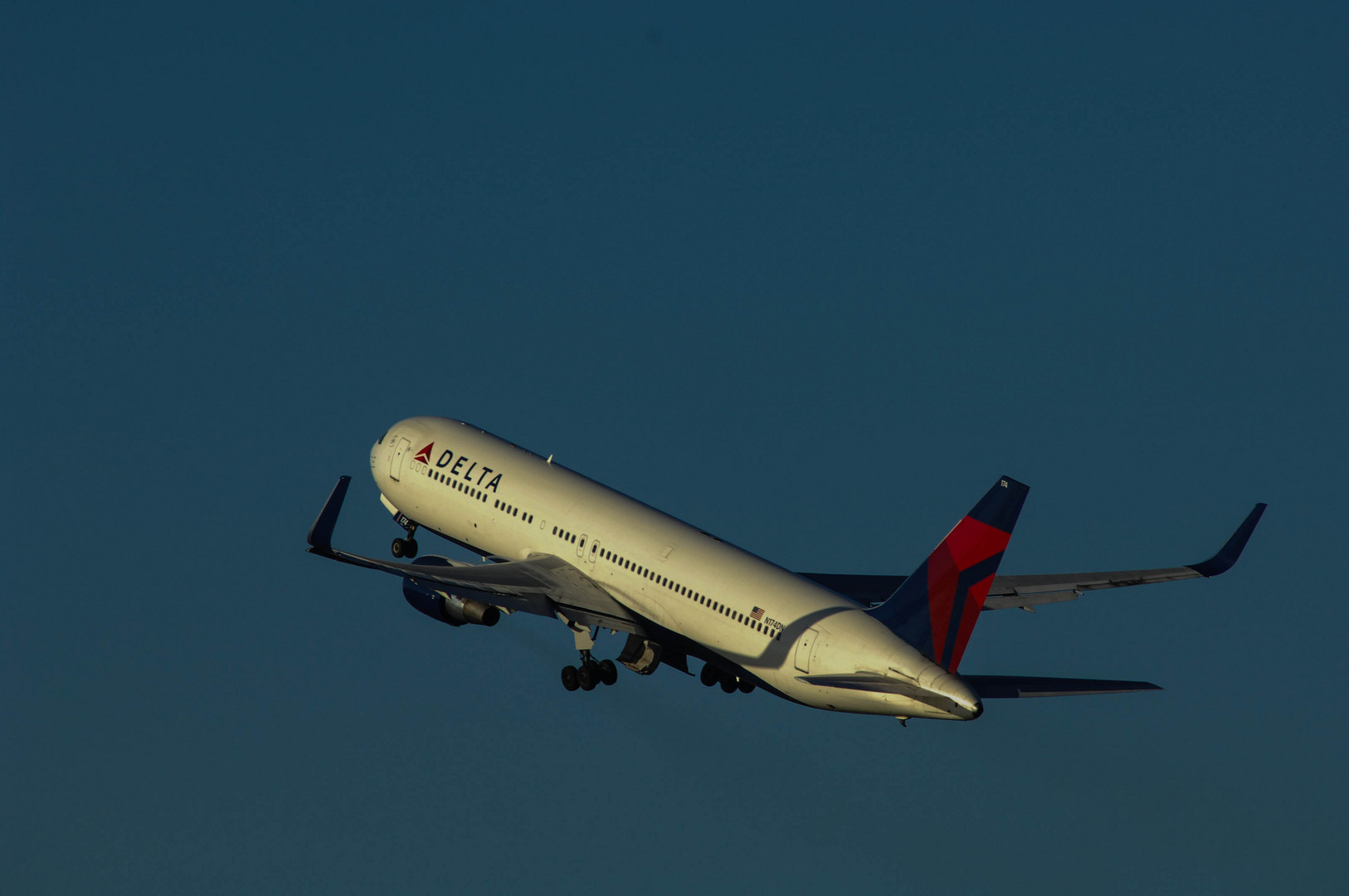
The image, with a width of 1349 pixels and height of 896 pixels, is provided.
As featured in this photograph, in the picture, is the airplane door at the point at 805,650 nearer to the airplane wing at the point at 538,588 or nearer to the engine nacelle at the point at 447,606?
the airplane wing at the point at 538,588

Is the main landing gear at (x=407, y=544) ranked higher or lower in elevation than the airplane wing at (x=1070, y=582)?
lower

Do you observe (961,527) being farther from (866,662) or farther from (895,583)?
(895,583)

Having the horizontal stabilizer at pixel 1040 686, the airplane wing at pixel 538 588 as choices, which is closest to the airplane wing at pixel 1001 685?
the horizontal stabilizer at pixel 1040 686

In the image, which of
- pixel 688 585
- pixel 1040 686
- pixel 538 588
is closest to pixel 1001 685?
pixel 1040 686

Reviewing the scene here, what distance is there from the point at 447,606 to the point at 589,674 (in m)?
5.24

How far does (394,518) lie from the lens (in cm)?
8619

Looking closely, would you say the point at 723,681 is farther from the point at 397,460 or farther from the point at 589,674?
the point at 397,460

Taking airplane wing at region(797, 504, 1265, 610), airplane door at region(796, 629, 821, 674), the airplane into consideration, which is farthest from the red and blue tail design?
airplane wing at region(797, 504, 1265, 610)

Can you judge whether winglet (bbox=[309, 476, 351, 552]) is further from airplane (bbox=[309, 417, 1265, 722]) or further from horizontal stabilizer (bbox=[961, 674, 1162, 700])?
horizontal stabilizer (bbox=[961, 674, 1162, 700])

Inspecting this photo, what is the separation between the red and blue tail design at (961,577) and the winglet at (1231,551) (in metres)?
12.3

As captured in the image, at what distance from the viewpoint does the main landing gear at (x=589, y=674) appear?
74.9 metres

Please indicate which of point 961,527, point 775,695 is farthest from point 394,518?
point 961,527

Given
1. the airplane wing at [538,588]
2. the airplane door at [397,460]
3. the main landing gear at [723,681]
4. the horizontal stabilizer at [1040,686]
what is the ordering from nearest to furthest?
1. the horizontal stabilizer at [1040,686]
2. the airplane wing at [538,588]
3. the main landing gear at [723,681]
4. the airplane door at [397,460]

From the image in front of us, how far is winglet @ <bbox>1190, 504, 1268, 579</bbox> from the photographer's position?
7556 cm
